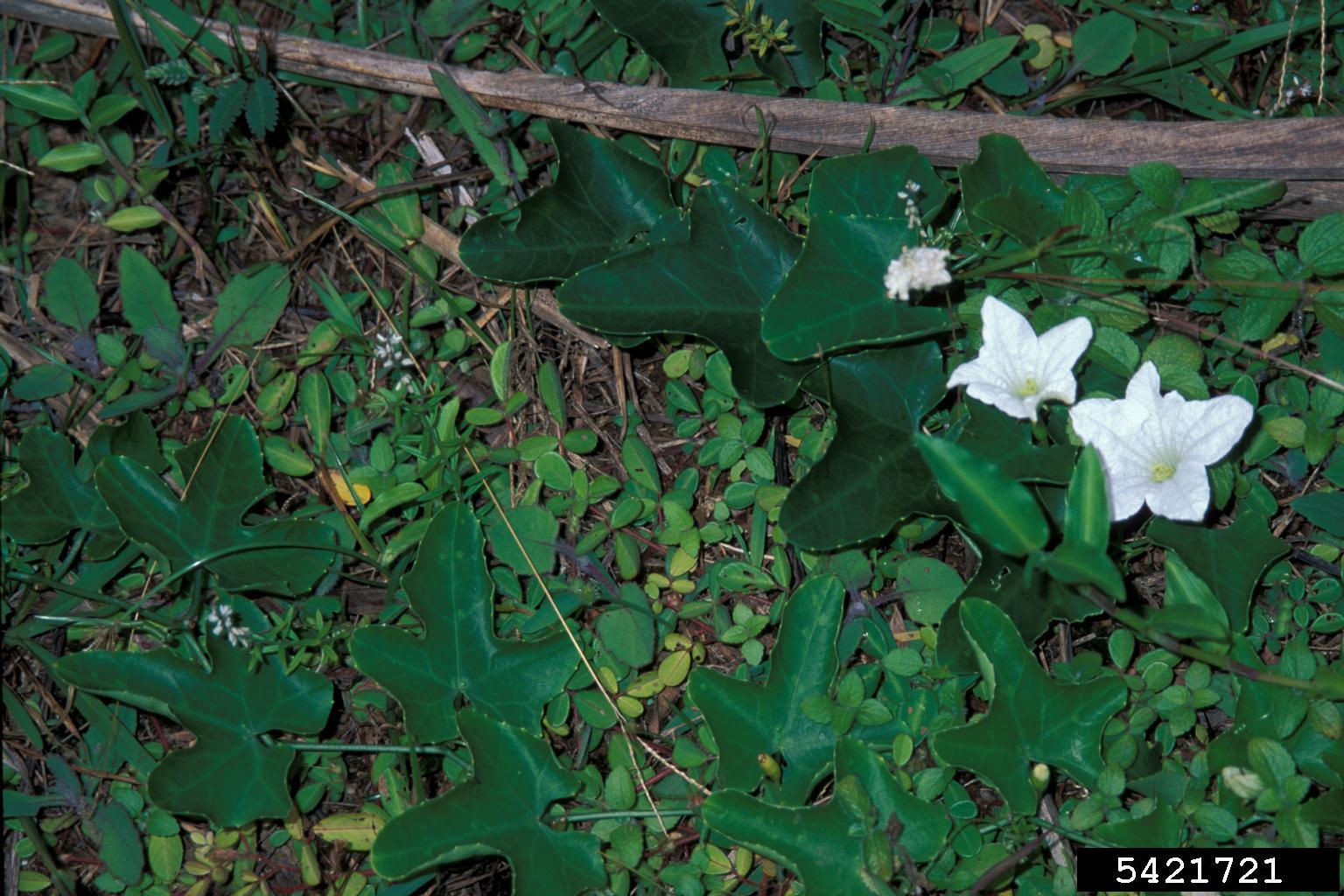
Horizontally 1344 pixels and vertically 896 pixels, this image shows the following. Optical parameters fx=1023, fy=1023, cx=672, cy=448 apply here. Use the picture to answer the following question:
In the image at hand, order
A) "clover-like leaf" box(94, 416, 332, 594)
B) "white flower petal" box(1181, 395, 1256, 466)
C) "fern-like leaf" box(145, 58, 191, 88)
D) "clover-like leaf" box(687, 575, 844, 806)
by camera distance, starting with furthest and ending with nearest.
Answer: "fern-like leaf" box(145, 58, 191, 88)
"clover-like leaf" box(94, 416, 332, 594)
"clover-like leaf" box(687, 575, 844, 806)
"white flower petal" box(1181, 395, 1256, 466)

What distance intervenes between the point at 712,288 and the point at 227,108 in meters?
1.57

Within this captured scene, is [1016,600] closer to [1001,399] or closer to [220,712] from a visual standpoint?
[1001,399]

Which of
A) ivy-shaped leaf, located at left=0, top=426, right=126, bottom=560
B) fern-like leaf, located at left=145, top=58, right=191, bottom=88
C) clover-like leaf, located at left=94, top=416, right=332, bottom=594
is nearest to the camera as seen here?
clover-like leaf, located at left=94, top=416, right=332, bottom=594

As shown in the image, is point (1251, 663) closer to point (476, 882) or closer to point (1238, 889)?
point (1238, 889)

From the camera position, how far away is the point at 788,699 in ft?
8.44

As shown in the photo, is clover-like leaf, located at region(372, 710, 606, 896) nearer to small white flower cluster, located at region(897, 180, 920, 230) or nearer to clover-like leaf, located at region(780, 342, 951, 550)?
clover-like leaf, located at region(780, 342, 951, 550)

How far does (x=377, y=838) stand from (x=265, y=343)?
155 centimetres

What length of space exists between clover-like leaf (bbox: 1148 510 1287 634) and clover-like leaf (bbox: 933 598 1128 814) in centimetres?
37

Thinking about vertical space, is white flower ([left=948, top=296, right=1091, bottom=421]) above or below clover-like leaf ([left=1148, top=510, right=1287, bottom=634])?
above

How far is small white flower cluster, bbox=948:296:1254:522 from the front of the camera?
235 cm

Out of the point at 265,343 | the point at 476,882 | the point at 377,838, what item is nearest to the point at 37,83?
the point at 265,343

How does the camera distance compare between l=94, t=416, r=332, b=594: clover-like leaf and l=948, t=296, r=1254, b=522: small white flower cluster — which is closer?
l=948, t=296, r=1254, b=522: small white flower cluster

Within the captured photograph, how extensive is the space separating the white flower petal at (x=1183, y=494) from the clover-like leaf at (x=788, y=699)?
30.1 inches

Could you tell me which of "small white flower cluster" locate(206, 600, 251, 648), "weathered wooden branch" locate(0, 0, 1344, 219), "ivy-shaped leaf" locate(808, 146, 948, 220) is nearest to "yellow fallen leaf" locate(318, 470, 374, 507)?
"small white flower cluster" locate(206, 600, 251, 648)
